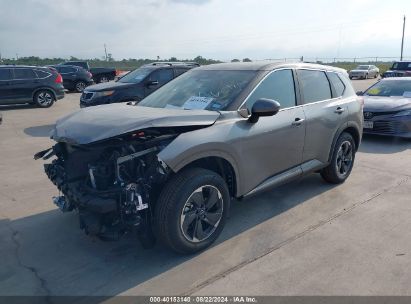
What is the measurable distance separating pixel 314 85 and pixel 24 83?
41.1 ft

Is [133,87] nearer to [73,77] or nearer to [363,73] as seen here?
[73,77]

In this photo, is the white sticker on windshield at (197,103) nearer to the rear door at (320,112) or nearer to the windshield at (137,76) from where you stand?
the rear door at (320,112)

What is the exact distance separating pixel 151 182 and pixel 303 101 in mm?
2367

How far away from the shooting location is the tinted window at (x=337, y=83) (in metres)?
5.46

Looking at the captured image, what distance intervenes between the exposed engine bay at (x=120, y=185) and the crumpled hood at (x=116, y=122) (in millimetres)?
83

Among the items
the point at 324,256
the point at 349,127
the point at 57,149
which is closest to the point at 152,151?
the point at 57,149

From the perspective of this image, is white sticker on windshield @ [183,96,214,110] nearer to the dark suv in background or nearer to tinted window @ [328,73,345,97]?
tinted window @ [328,73,345,97]

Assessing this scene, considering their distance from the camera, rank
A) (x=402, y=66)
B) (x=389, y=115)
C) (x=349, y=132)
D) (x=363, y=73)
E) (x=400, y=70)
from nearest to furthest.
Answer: (x=349, y=132), (x=389, y=115), (x=400, y=70), (x=402, y=66), (x=363, y=73)

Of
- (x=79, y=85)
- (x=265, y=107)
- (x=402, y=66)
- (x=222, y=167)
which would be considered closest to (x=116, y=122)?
(x=222, y=167)

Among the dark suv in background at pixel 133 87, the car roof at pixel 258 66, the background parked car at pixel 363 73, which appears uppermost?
the car roof at pixel 258 66

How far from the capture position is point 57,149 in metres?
4.01

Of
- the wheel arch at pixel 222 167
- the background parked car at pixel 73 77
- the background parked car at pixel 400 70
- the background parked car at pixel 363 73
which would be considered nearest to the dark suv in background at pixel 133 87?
the wheel arch at pixel 222 167

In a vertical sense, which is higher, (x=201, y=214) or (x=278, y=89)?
(x=278, y=89)

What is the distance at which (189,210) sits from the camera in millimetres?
3551
